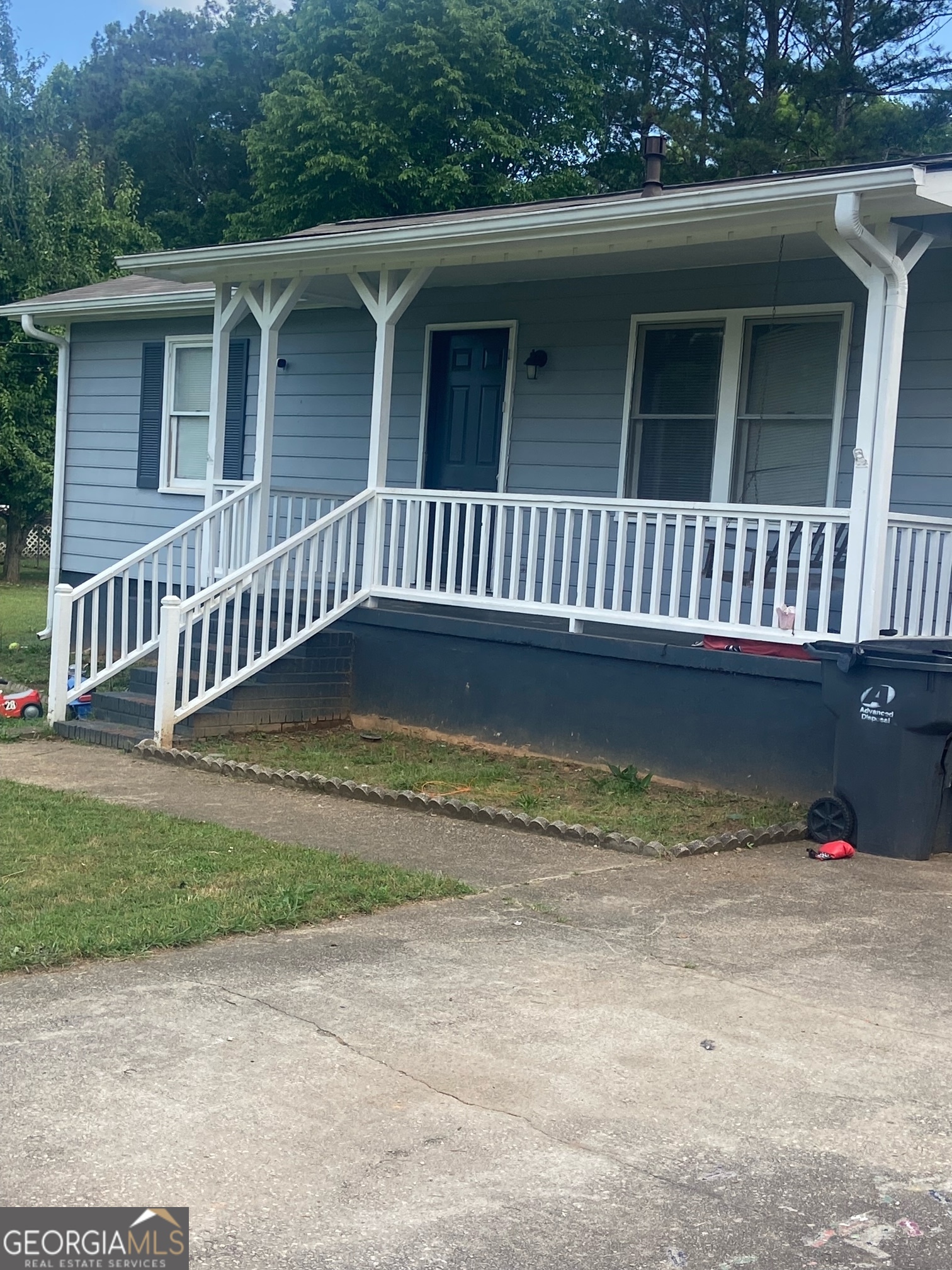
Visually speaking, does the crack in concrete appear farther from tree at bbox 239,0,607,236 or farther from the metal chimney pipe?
tree at bbox 239,0,607,236

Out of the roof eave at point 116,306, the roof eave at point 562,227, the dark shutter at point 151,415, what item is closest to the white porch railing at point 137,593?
the dark shutter at point 151,415

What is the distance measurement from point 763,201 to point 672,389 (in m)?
2.62

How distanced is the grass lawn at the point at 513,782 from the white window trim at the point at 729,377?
2.36 m

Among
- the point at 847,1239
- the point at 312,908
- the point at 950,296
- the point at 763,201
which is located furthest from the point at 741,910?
the point at 950,296

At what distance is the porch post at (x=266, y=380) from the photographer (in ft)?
36.4

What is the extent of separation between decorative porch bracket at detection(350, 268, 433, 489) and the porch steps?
4.59 ft

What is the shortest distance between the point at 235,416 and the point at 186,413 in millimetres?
537

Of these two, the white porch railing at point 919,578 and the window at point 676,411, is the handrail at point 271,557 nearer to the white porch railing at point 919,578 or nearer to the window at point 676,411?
the window at point 676,411

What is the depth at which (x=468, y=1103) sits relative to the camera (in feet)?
12.7

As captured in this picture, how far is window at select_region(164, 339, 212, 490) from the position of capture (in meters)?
14.0

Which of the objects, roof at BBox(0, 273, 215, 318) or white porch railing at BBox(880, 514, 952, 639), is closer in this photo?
white porch railing at BBox(880, 514, 952, 639)

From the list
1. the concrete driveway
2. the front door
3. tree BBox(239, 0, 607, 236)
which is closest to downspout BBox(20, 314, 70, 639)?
the front door

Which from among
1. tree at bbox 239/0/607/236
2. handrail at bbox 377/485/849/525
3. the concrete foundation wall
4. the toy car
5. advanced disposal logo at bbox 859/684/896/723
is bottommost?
the toy car

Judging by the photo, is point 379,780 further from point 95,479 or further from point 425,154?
point 425,154
